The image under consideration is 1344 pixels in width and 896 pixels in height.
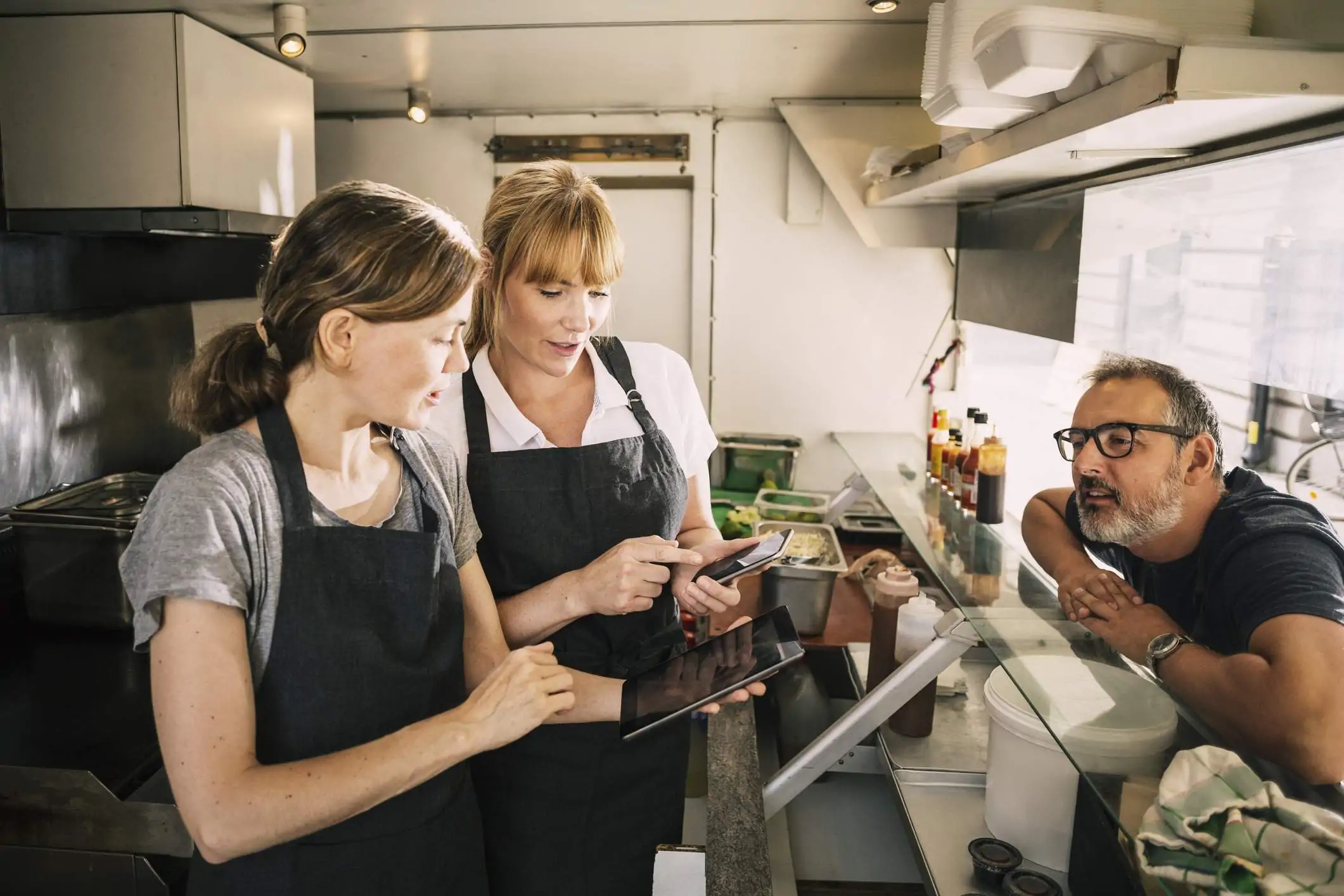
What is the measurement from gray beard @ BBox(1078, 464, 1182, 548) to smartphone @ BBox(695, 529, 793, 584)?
0.66m

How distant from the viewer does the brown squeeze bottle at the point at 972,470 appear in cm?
262

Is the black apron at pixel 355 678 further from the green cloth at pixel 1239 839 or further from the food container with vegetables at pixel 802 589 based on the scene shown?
the food container with vegetables at pixel 802 589

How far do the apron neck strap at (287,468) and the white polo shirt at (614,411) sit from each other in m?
0.44

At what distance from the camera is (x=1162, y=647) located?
139 cm

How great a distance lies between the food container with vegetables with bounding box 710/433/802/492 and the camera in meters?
3.72

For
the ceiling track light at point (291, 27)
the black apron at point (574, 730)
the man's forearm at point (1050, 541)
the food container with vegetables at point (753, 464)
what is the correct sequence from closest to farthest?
1. the black apron at point (574, 730)
2. the man's forearm at point (1050, 541)
3. the ceiling track light at point (291, 27)
4. the food container with vegetables at point (753, 464)

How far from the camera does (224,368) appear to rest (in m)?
1.12

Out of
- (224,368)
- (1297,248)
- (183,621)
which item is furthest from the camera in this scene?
(1297,248)

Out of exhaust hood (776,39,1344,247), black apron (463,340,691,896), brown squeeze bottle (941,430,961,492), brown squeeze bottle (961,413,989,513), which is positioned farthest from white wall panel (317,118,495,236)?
black apron (463,340,691,896)

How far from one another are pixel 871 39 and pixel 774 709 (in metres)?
1.88

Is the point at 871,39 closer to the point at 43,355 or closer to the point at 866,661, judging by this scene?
the point at 866,661

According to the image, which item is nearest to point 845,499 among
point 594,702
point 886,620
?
point 886,620

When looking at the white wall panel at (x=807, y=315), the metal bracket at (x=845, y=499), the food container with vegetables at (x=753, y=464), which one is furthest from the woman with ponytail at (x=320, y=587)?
the white wall panel at (x=807, y=315)

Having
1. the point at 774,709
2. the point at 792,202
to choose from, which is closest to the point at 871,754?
the point at 774,709
